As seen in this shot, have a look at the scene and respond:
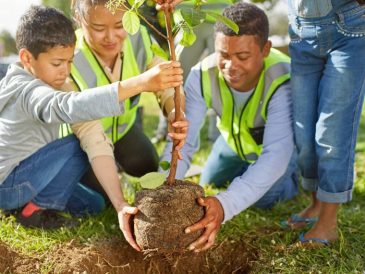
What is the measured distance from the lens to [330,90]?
258 cm

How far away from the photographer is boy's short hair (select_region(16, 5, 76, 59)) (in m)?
2.62

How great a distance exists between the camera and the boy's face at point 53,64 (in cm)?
262

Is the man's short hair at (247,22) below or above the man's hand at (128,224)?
above

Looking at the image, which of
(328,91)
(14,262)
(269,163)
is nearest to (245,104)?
(269,163)

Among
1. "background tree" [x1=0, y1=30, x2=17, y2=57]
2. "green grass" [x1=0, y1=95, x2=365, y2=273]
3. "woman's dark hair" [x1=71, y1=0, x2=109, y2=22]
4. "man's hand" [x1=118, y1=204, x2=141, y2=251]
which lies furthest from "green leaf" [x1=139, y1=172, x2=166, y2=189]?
"background tree" [x1=0, y1=30, x2=17, y2=57]

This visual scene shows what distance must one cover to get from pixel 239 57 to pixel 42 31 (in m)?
0.96

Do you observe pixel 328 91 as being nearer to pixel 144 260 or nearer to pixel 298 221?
pixel 298 221

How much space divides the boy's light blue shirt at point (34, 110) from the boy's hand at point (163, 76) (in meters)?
0.15

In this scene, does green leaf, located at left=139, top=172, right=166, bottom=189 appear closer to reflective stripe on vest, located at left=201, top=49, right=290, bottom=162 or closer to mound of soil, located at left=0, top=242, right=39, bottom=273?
mound of soil, located at left=0, top=242, right=39, bottom=273

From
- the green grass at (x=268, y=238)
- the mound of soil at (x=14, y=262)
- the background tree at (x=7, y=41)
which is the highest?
the mound of soil at (x=14, y=262)

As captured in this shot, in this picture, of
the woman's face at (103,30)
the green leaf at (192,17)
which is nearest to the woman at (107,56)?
the woman's face at (103,30)

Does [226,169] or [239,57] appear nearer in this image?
[239,57]

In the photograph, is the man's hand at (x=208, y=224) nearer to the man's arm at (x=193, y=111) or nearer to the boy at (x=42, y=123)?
the boy at (x=42, y=123)

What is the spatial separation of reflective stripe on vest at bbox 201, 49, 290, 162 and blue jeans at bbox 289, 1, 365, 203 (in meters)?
0.21
